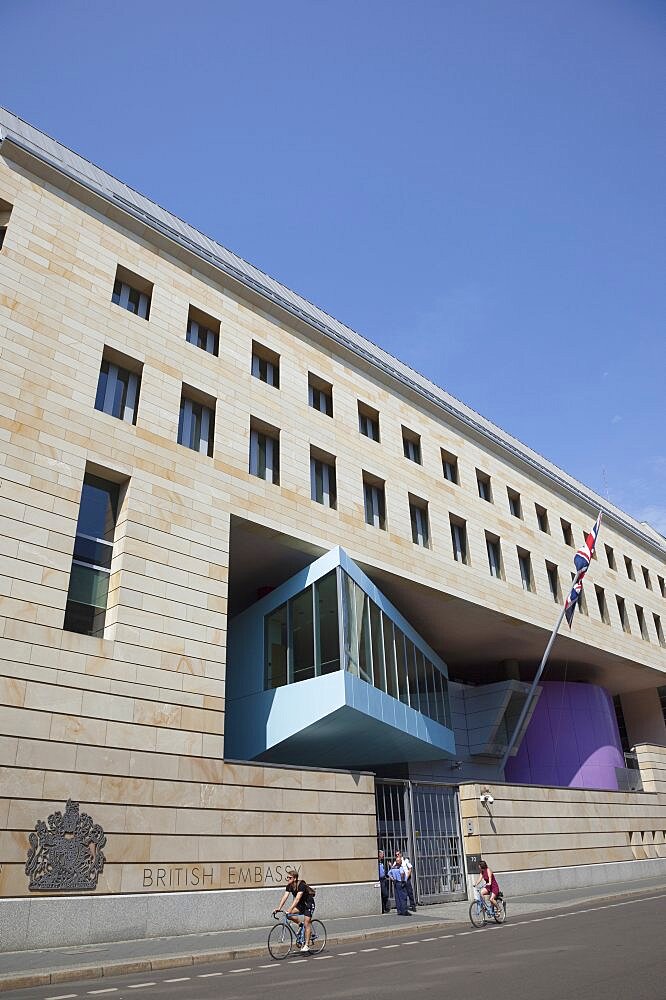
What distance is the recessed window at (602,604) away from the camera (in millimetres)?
42647

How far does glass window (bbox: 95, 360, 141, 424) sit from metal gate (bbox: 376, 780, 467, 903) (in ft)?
48.9

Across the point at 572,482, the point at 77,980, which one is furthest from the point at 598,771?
the point at 77,980

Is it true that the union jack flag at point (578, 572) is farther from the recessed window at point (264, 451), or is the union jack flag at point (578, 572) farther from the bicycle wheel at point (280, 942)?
the bicycle wheel at point (280, 942)

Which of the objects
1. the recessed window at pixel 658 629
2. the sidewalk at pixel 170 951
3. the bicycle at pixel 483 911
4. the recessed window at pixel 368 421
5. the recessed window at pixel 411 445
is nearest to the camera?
the sidewalk at pixel 170 951

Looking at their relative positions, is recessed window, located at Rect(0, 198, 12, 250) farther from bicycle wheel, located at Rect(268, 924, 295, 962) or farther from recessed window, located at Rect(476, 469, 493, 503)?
recessed window, located at Rect(476, 469, 493, 503)

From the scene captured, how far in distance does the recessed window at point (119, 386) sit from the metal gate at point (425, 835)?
588 inches

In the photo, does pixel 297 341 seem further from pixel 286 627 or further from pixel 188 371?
pixel 286 627

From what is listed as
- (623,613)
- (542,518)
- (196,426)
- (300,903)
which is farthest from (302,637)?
(623,613)

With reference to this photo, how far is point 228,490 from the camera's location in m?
23.8

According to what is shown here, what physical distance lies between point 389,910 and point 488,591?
15.6m

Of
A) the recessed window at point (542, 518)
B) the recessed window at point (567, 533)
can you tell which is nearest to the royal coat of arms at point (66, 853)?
the recessed window at point (542, 518)

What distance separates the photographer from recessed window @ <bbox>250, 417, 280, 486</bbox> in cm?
2619

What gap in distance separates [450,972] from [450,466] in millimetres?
27403

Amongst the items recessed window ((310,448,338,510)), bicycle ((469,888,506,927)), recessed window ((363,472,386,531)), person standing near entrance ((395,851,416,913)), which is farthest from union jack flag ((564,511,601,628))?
bicycle ((469,888,506,927))
